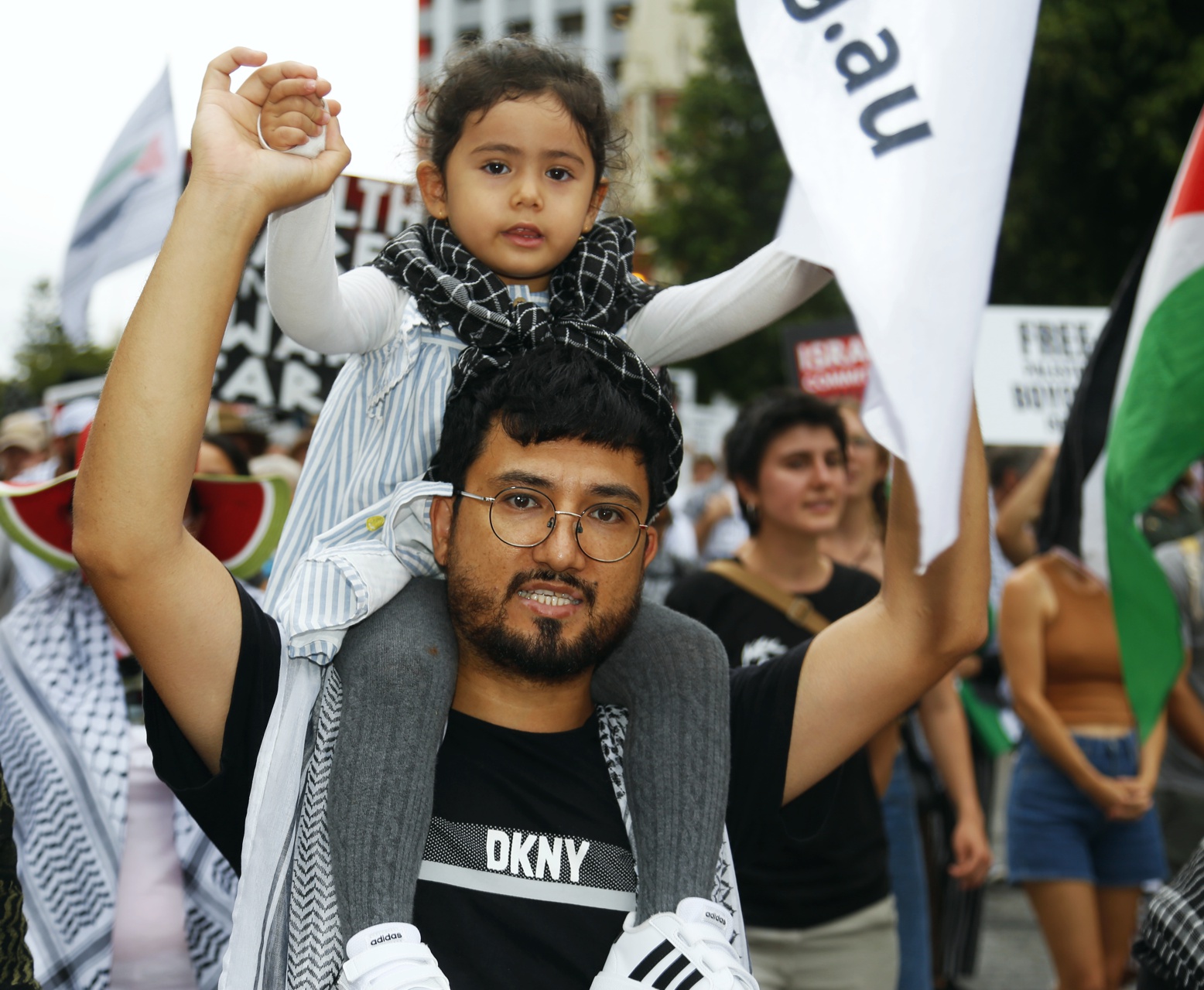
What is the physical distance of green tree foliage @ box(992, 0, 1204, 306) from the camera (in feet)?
53.0

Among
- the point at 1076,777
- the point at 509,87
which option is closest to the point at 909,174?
the point at 509,87

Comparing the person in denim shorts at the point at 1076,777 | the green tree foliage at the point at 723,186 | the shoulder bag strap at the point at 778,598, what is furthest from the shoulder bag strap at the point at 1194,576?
the green tree foliage at the point at 723,186

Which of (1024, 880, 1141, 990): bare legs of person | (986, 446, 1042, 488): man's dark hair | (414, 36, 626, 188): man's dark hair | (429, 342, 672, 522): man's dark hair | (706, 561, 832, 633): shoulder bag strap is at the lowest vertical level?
(1024, 880, 1141, 990): bare legs of person

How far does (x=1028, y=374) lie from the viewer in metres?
7.61

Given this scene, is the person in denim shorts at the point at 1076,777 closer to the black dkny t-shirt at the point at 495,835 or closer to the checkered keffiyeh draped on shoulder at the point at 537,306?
the checkered keffiyeh draped on shoulder at the point at 537,306

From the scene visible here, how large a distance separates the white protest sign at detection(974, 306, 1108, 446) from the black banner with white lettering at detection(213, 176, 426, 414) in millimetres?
3656

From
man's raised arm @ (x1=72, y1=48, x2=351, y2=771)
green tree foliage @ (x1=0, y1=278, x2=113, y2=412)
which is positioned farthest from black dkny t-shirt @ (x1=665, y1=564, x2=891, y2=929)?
green tree foliage @ (x1=0, y1=278, x2=113, y2=412)

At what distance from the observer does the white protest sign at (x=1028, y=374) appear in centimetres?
757

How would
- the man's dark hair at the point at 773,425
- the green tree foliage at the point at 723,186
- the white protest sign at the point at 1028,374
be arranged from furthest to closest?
the green tree foliage at the point at 723,186, the white protest sign at the point at 1028,374, the man's dark hair at the point at 773,425

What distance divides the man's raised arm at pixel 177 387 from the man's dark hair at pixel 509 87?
0.93m

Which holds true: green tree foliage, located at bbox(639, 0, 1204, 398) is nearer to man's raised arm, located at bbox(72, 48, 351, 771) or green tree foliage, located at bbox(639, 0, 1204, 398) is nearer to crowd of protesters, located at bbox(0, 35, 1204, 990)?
crowd of protesters, located at bbox(0, 35, 1204, 990)

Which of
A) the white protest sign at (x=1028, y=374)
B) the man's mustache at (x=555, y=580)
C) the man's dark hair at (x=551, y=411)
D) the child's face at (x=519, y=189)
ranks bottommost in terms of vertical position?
the white protest sign at (x=1028, y=374)

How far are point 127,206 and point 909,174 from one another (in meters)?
5.99

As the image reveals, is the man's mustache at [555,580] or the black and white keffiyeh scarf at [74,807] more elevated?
the man's mustache at [555,580]
